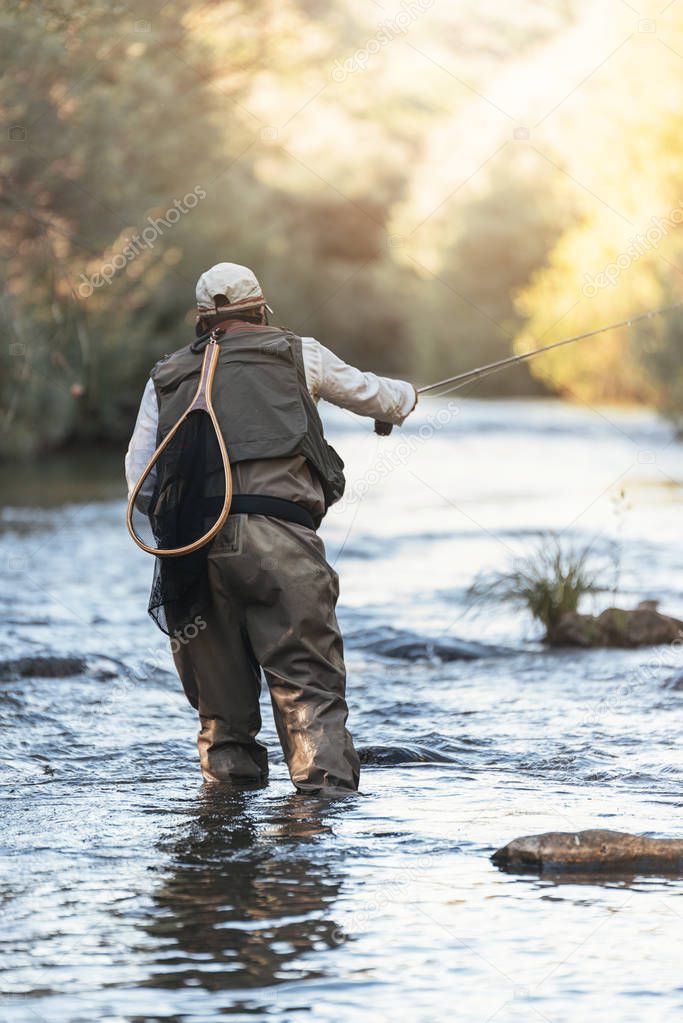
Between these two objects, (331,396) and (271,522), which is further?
(331,396)

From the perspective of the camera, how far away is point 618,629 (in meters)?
9.52

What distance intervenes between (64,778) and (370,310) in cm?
5700

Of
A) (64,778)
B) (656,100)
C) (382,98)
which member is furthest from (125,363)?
(382,98)

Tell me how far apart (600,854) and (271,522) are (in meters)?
1.52

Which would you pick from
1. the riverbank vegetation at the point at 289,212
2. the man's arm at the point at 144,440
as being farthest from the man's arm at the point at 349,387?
Result: the riverbank vegetation at the point at 289,212

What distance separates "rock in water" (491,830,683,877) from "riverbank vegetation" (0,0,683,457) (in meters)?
3.74

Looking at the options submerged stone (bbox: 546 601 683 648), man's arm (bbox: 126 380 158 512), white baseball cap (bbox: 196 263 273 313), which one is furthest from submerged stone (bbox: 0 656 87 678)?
white baseball cap (bbox: 196 263 273 313)

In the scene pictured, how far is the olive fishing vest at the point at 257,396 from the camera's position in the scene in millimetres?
5457

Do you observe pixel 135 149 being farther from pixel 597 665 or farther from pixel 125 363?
pixel 597 665

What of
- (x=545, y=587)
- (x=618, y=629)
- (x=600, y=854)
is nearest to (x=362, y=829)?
(x=600, y=854)

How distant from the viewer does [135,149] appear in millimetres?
27188

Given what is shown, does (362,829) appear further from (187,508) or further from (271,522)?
(187,508)

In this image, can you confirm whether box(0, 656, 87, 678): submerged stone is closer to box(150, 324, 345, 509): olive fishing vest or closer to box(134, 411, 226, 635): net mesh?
box(134, 411, 226, 635): net mesh

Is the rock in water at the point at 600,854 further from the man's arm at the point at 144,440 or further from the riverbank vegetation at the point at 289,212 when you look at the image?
the riverbank vegetation at the point at 289,212
